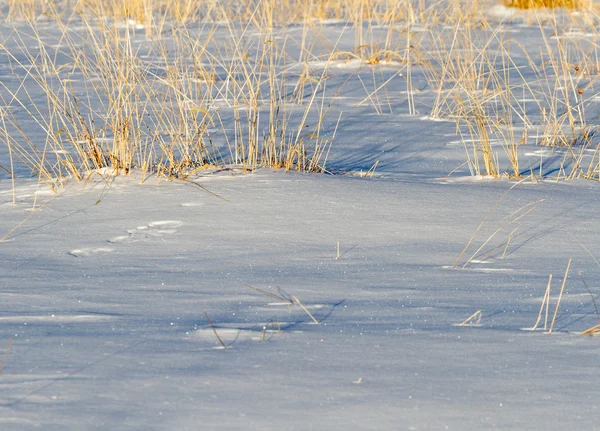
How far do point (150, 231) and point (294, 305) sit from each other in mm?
660

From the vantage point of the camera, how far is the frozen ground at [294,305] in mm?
1190

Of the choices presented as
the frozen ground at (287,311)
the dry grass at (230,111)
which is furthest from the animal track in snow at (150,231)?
the dry grass at (230,111)

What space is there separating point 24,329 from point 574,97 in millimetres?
3607

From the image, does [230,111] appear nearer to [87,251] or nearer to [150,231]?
[150,231]

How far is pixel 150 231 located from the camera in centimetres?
218

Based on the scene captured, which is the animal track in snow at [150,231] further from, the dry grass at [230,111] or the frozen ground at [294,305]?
the dry grass at [230,111]

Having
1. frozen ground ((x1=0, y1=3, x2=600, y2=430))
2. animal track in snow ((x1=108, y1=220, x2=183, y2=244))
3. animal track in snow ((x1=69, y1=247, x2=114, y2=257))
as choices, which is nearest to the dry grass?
frozen ground ((x1=0, y1=3, x2=600, y2=430))

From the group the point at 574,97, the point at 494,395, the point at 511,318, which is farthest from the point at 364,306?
the point at 574,97

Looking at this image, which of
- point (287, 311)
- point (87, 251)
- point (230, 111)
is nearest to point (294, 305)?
point (287, 311)

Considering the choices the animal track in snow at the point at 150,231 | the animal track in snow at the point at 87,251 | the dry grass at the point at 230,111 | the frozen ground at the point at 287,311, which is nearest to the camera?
the frozen ground at the point at 287,311

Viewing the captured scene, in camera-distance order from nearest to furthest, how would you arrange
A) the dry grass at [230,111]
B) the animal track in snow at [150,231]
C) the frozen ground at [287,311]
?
the frozen ground at [287,311]
the animal track in snow at [150,231]
the dry grass at [230,111]

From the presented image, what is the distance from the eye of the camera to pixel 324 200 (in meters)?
2.44

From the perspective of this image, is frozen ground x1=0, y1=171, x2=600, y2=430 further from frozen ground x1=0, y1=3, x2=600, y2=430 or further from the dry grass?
the dry grass

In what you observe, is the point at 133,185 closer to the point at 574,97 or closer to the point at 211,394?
the point at 211,394
